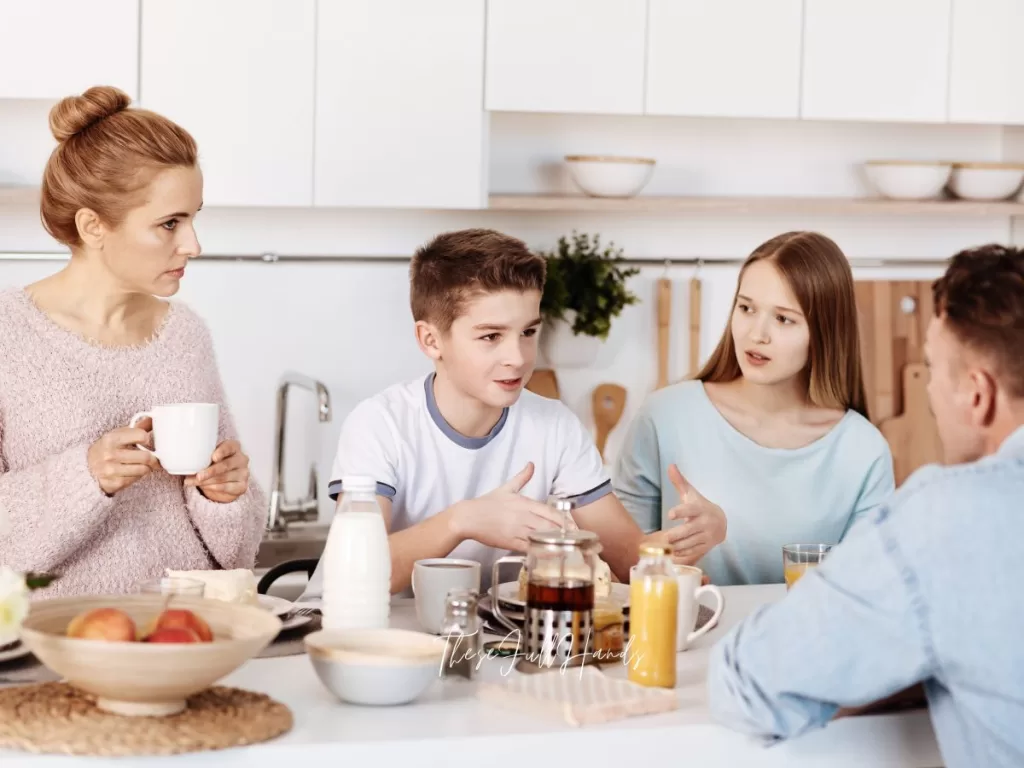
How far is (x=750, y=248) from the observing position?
11.2 ft

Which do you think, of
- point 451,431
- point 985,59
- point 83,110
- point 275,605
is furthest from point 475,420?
point 985,59

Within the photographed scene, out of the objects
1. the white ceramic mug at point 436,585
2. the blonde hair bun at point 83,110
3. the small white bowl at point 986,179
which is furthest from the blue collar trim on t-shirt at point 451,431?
the small white bowl at point 986,179

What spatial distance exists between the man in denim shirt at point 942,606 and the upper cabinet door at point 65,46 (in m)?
Answer: 2.07

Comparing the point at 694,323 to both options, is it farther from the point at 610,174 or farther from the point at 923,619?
the point at 923,619

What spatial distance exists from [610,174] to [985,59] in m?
0.98

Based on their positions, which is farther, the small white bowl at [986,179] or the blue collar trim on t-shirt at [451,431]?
the small white bowl at [986,179]

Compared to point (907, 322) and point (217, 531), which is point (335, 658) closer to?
point (217, 531)

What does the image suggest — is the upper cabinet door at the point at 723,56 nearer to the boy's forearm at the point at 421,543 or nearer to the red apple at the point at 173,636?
the boy's forearm at the point at 421,543

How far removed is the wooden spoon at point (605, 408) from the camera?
328 cm

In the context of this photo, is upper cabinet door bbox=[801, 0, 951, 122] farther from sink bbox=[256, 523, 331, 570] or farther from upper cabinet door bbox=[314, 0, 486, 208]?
sink bbox=[256, 523, 331, 570]

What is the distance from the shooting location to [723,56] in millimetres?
3033

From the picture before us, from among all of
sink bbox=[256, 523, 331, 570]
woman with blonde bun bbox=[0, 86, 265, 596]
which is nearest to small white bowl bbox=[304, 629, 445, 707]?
woman with blonde bun bbox=[0, 86, 265, 596]

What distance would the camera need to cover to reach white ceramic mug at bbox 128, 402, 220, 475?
63.9 inches

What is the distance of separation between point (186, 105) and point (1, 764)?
1945 millimetres
